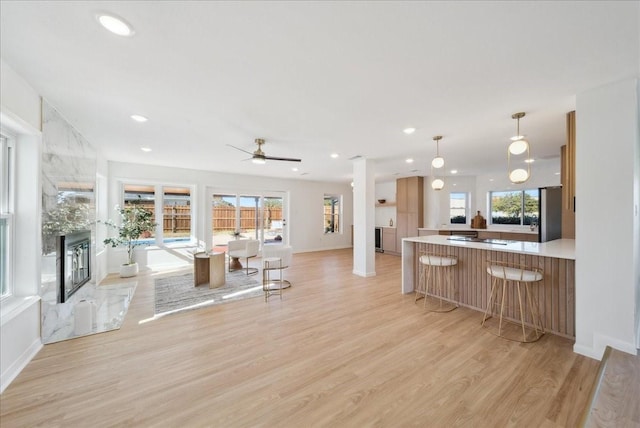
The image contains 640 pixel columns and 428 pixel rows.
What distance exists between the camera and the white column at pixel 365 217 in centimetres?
516

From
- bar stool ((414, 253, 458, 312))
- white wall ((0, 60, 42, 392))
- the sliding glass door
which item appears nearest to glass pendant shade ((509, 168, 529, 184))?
bar stool ((414, 253, 458, 312))

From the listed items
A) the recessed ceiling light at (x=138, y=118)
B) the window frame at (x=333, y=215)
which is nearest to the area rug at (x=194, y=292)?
the recessed ceiling light at (x=138, y=118)

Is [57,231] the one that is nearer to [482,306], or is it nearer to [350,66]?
[350,66]

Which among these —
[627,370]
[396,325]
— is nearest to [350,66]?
[396,325]

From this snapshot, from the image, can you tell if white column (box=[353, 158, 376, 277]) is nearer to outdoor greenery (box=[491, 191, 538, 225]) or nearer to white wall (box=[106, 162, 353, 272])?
white wall (box=[106, 162, 353, 272])

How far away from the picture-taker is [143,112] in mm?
2863

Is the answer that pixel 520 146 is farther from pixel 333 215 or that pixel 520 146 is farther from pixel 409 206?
pixel 333 215

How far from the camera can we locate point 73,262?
10.4 ft

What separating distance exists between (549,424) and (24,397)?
3.66 meters

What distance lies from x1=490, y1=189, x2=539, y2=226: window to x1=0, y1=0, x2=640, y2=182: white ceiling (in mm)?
3787

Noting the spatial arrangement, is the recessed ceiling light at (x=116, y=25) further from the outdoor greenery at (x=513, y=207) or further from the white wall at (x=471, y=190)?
the outdoor greenery at (x=513, y=207)

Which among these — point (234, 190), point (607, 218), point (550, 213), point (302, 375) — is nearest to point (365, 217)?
point (550, 213)

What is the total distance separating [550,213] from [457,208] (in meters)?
3.49

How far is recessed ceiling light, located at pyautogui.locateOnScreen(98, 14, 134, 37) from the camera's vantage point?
4.80ft
